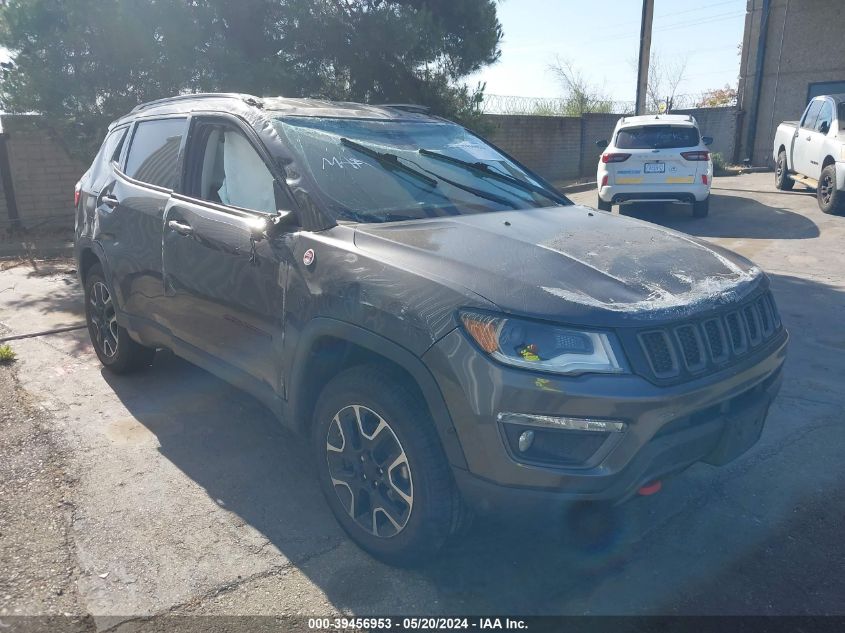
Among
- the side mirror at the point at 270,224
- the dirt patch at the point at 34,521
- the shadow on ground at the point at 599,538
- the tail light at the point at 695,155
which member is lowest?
the shadow on ground at the point at 599,538

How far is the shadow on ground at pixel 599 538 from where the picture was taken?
284 centimetres

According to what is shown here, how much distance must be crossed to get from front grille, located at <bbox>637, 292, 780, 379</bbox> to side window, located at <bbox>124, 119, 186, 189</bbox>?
292 cm

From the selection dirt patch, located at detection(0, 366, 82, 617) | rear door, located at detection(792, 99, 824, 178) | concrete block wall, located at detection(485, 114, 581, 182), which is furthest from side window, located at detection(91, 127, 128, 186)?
concrete block wall, located at detection(485, 114, 581, 182)

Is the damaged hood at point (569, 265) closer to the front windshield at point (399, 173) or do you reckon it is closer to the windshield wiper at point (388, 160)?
the front windshield at point (399, 173)

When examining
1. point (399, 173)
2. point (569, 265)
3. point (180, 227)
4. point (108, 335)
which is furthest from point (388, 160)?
point (108, 335)

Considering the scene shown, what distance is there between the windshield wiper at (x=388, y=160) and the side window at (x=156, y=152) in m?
1.16

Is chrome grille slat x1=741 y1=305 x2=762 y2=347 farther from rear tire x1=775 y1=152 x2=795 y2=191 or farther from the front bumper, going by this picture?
rear tire x1=775 y1=152 x2=795 y2=191

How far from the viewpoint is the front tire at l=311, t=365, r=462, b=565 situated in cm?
271

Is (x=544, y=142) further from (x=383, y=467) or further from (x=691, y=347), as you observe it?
(x=383, y=467)

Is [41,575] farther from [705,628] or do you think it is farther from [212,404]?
[705,628]

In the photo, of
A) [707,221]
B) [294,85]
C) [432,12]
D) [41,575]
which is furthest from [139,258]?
[707,221]

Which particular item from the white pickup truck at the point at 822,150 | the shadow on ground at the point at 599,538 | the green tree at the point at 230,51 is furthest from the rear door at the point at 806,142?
the shadow on ground at the point at 599,538

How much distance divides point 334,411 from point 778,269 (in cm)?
702

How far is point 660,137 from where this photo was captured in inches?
448
